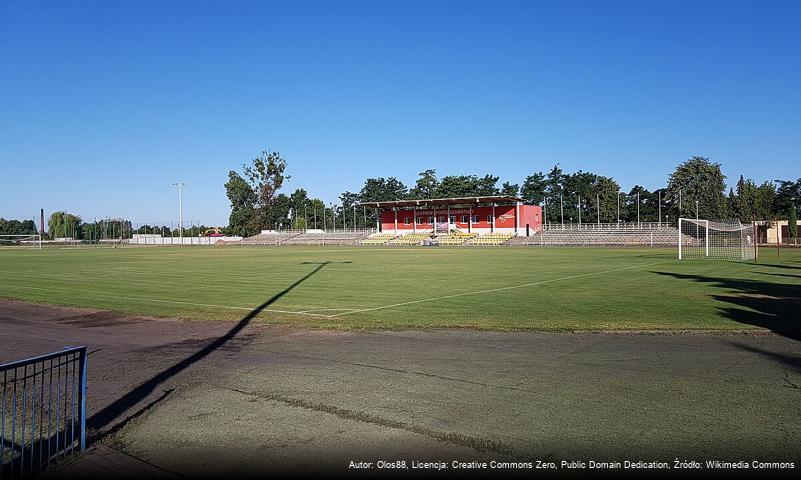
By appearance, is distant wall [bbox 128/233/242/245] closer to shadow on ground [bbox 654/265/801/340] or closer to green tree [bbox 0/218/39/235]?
green tree [bbox 0/218/39/235]

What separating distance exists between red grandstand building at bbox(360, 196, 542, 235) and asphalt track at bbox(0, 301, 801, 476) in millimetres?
80154

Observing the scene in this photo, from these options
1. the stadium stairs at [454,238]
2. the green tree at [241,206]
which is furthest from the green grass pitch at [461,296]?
the green tree at [241,206]

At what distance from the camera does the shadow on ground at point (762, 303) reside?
12.9 metres

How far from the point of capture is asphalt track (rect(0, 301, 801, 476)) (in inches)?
214

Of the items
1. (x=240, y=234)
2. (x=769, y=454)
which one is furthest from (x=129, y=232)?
(x=769, y=454)

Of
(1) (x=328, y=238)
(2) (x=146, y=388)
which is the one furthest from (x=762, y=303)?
(1) (x=328, y=238)

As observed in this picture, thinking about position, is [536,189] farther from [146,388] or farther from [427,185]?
[146,388]

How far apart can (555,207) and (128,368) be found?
130m

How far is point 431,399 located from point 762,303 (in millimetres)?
14069

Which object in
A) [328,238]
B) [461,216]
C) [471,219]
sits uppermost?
[461,216]

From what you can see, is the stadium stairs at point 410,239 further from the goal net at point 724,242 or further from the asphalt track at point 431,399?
the asphalt track at point 431,399

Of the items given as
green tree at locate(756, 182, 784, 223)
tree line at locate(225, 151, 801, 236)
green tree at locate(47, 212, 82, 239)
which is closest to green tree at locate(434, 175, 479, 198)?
tree line at locate(225, 151, 801, 236)

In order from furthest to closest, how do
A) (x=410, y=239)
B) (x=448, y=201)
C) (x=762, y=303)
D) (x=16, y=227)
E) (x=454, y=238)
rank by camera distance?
(x=16, y=227) → (x=410, y=239) → (x=448, y=201) → (x=454, y=238) → (x=762, y=303)

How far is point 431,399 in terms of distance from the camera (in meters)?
7.18
